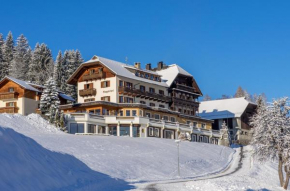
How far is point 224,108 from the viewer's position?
334 ft

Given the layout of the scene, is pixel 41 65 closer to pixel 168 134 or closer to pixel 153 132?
pixel 168 134

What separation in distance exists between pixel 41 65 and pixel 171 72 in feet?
117

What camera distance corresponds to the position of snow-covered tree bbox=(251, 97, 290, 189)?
43.2 metres

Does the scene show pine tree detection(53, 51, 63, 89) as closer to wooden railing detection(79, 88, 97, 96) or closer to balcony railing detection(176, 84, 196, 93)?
wooden railing detection(79, 88, 97, 96)

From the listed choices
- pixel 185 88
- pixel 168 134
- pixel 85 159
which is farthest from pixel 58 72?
pixel 85 159

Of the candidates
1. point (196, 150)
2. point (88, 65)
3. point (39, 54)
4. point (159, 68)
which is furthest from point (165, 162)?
point (39, 54)

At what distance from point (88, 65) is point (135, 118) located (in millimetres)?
15034

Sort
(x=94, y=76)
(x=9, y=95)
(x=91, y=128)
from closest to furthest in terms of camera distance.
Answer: (x=91, y=128), (x=9, y=95), (x=94, y=76)

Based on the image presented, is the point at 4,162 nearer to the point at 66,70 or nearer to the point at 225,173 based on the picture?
the point at 225,173

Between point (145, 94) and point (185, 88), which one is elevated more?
point (185, 88)

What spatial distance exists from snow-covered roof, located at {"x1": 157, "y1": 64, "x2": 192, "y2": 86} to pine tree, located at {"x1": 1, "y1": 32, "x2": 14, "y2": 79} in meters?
36.8

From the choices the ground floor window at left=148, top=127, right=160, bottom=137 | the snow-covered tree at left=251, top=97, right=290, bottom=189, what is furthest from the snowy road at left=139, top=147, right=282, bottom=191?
the ground floor window at left=148, top=127, right=160, bottom=137

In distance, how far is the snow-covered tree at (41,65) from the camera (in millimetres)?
97875

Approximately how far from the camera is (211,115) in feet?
333
